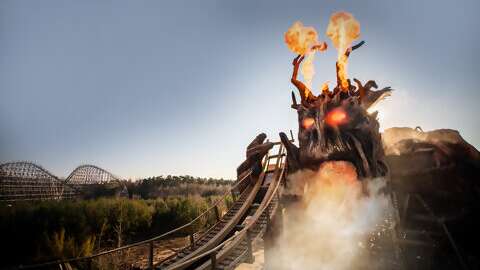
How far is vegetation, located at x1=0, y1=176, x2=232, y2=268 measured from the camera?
11367 millimetres

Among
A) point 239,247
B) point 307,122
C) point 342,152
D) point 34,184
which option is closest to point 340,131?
point 342,152

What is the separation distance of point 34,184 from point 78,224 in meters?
16.4

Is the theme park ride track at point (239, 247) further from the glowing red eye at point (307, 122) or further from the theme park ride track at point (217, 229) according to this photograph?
the glowing red eye at point (307, 122)

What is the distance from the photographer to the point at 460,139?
8.27 m

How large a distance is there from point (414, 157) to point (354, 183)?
302cm

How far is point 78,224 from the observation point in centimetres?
1456

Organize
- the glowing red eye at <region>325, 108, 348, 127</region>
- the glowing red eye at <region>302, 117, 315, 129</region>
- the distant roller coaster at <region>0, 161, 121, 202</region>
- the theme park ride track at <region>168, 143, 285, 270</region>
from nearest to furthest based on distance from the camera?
the theme park ride track at <region>168, 143, 285, 270</region>, the glowing red eye at <region>325, 108, 348, 127</region>, the glowing red eye at <region>302, 117, 315, 129</region>, the distant roller coaster at <region>0, 161, 121, 202</region>

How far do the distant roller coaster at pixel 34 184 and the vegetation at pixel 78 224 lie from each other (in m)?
9.91

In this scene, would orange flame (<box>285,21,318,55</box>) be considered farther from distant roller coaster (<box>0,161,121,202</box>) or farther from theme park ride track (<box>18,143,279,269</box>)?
distant roller coaster (<box>0,161,121,202</box>)

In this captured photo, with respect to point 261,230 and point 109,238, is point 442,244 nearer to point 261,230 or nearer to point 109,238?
point 261,230

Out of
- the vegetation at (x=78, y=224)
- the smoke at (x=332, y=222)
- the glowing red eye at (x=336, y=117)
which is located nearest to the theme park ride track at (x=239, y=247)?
the smoke at (x=332, y=222)

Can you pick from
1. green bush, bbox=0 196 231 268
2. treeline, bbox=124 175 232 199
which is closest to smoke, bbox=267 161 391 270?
green bush, bbox=0 196 231 268

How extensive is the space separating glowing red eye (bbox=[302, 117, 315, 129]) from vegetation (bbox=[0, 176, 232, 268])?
30.6 feet

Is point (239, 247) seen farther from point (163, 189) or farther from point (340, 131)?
point (163, 189)
